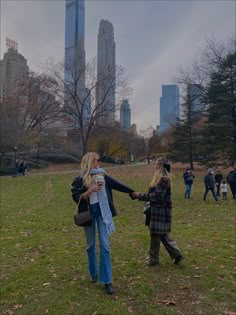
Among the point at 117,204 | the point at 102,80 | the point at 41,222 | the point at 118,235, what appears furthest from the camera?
the point at 102,80

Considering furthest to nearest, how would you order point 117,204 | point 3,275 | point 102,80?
point 102,80, point 117,204, point 3,275

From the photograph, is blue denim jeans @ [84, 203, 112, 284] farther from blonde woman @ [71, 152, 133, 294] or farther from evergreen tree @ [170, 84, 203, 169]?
evergreen tree @ [170, 84, 203, 169]

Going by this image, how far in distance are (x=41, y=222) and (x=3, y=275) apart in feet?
16.6

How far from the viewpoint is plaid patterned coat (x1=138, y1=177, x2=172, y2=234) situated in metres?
5.78

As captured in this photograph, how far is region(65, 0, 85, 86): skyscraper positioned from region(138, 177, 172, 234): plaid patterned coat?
3723 cm

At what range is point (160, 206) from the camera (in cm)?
584

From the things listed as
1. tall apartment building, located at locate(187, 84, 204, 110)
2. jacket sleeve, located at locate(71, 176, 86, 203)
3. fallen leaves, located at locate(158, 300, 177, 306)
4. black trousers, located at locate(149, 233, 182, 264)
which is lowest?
fallen leaves, located at locate(158, 300, 177, 306)

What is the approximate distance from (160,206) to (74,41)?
181 feet

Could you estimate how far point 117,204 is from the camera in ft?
50.2

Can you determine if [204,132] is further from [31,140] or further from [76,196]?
[76,196]

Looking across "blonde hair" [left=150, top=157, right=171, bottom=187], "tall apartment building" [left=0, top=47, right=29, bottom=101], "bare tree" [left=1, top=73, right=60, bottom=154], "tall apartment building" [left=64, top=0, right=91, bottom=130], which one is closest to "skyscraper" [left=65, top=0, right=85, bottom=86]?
"tall apartment building" [left=64, top=0, right=91, bottom=130]

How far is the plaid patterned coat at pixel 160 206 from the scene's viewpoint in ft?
19.0

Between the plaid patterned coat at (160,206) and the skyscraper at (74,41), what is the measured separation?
37.2 m

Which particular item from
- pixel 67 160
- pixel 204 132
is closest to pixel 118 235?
pixel 204 132
